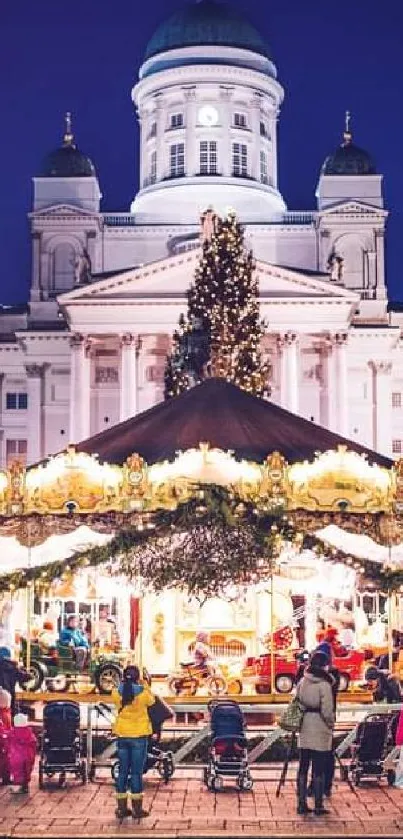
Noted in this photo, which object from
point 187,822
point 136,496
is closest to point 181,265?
point 136,496

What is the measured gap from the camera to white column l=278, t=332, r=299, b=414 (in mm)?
67750

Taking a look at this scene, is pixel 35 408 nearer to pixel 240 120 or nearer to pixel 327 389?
pixel 327 389

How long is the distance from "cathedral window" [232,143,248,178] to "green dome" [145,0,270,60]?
528cm

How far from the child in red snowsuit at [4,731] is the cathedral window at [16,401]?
58.2 metres

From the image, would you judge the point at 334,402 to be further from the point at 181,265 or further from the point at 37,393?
the point at 37,393

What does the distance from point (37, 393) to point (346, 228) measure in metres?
17.7

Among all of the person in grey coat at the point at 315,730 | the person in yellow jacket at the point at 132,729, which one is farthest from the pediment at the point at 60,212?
the person in grey coat at the point at 315,730

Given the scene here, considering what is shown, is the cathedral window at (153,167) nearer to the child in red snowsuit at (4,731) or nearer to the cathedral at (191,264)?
the cathedral at (191,264)

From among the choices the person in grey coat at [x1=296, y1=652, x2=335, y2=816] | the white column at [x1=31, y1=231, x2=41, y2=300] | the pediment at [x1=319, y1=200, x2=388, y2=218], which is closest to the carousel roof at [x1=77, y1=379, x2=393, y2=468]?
the person in grey coat at [x1=296, y1=652, x2=335, y2=816]

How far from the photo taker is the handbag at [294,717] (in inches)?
619

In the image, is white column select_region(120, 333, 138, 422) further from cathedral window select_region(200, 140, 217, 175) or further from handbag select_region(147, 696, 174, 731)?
handbag select_region(147, 696, 174, 731)

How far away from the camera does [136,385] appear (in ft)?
227

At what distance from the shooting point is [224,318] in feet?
111

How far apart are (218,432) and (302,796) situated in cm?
679
